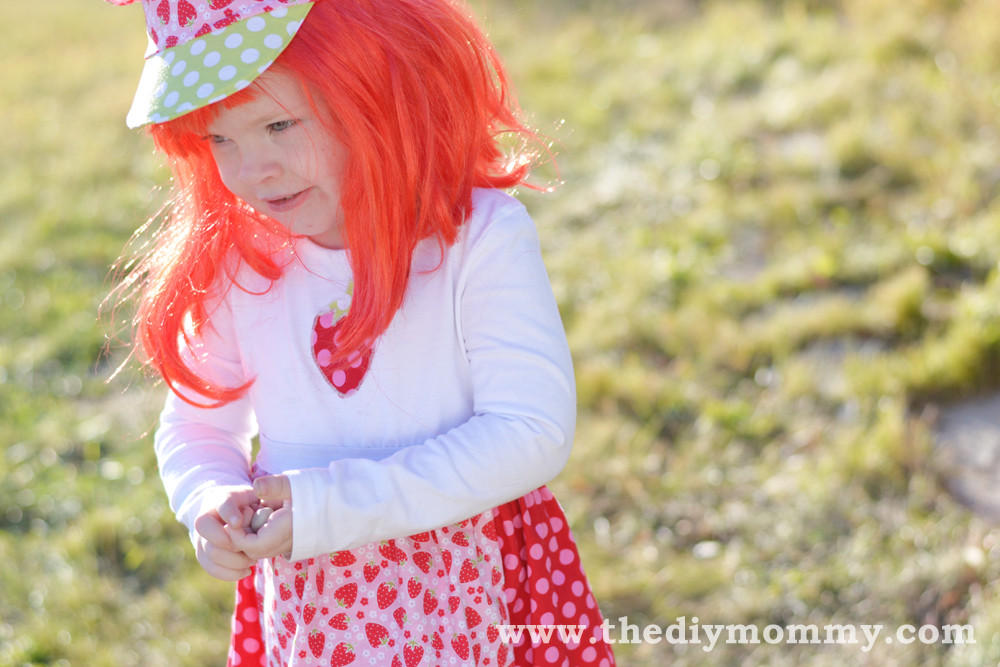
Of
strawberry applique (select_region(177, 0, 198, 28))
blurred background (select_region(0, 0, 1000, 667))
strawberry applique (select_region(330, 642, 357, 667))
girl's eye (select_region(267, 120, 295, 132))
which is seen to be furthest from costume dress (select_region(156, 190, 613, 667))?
blurred background (select_region(0, 0, 1000, 667))

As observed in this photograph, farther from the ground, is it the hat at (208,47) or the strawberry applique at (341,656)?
the hat at (208,47)

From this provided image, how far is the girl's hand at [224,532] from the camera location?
1.28m

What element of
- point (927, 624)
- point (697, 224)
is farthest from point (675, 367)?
point (927, 624)

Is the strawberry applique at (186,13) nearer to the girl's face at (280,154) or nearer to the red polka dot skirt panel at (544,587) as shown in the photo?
the girl's face at (280,154)

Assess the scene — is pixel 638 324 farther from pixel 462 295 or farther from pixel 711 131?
pixel 462 295

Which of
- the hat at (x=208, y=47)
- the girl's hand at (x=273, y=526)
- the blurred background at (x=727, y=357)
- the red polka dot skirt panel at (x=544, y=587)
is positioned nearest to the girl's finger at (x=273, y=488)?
the girl's hand at (x=273, y=526)

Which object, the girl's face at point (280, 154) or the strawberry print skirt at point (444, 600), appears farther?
the strawberry print skirt at point (444, 600)

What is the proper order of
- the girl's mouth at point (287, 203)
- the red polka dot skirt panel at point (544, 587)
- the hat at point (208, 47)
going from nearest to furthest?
the hat at point (208, 47) < the girl's mouth at point (287, 203) < the red polka dot skirt panel at point (544, 587)

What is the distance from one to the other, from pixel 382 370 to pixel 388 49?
44cm

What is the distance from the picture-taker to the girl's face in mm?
1289

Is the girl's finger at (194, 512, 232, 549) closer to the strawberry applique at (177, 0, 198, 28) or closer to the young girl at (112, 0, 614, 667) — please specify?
the young girl at (112, 0, 614, 667)

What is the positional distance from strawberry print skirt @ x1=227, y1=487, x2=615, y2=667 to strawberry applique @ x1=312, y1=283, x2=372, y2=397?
0.24 m

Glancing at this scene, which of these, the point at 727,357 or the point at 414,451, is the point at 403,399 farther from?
the point at 727,357

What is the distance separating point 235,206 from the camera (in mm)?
1515
